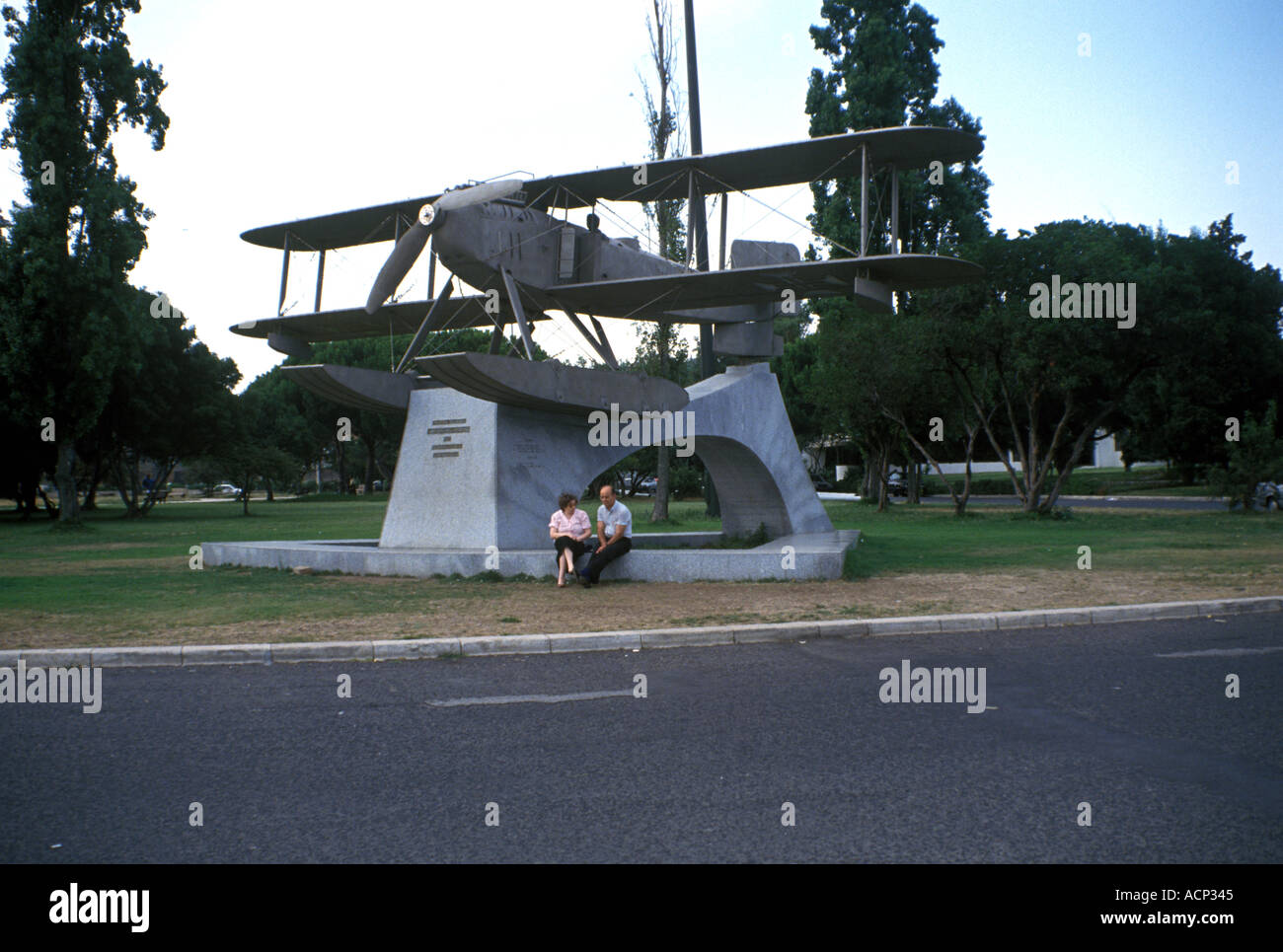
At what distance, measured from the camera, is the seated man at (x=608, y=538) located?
559 inches

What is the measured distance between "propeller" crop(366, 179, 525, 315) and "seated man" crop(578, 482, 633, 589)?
5.38m

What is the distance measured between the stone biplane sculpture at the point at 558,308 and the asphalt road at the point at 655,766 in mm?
7566

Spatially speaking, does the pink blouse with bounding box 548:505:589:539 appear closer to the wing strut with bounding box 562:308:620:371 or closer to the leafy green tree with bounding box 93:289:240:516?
the wing strut with bounding box 562:308:620:371

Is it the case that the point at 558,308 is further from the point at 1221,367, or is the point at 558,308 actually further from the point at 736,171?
the point at 1221,367

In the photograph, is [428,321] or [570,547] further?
[428,321]

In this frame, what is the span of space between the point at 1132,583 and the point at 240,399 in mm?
48405

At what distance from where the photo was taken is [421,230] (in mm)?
16625

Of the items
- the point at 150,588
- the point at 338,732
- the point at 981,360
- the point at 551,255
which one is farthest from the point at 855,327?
the point at 338,732

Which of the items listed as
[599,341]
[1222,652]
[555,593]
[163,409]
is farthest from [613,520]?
[163,409]

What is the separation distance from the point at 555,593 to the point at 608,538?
137cm

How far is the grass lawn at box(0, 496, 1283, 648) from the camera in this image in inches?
424
